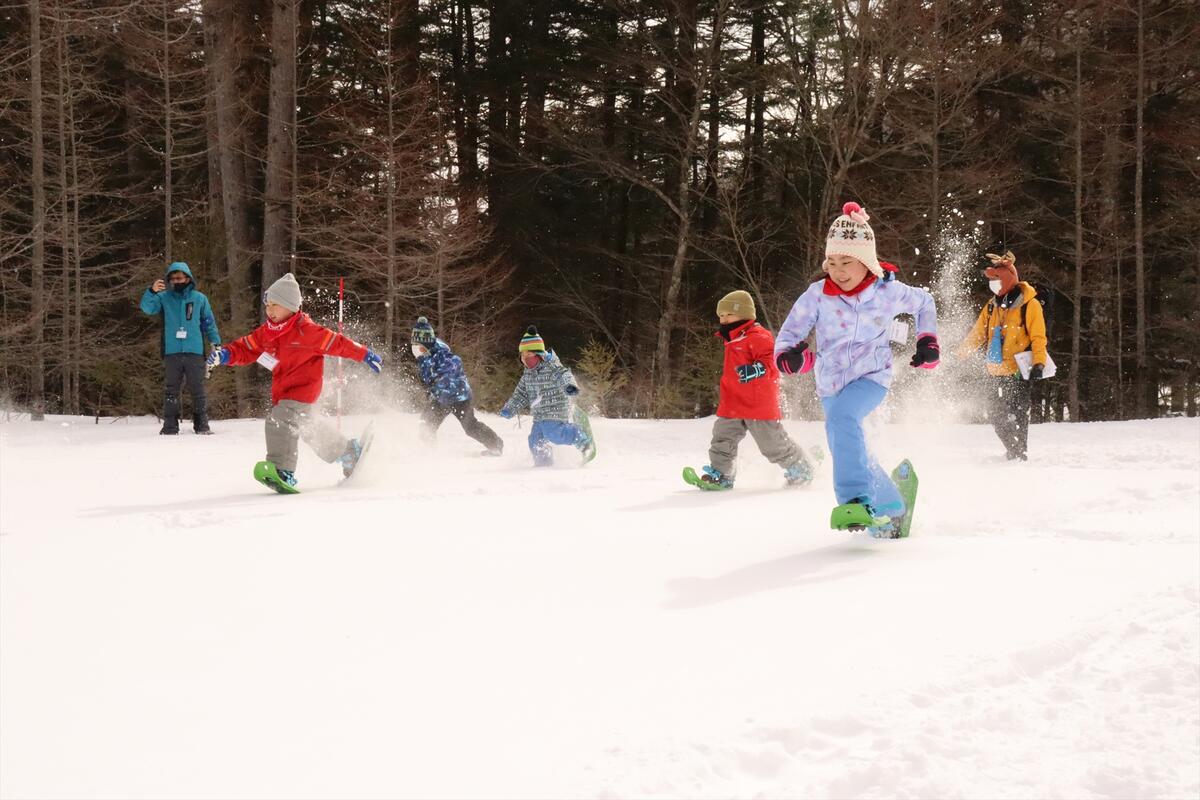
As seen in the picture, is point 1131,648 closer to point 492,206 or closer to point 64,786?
point 64,786

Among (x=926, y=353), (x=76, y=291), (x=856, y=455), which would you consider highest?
(x=76, y=291)

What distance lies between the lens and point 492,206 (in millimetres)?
24953

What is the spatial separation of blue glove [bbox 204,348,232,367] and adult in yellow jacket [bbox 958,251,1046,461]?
6.95 meters

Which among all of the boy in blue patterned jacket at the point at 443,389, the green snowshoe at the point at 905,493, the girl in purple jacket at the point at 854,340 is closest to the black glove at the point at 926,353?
the girl in purple jacket at the point at 854,340

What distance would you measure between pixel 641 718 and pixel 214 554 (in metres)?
2.82

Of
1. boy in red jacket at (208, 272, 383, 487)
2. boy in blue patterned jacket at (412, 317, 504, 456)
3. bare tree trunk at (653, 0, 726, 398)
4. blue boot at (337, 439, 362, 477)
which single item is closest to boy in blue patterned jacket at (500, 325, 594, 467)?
boy in blue patterned jacket at (412, 317, 504, 456)

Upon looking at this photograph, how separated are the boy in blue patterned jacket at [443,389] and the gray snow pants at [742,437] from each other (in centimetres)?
360

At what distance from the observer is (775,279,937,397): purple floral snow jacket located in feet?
16.7

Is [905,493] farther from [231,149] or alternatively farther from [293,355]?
[231,149]

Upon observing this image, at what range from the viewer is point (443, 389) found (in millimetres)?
10352

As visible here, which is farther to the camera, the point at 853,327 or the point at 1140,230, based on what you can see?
the point at 1140,230

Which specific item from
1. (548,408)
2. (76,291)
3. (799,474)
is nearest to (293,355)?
(548,408)

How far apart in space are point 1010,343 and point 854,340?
484 centimetres

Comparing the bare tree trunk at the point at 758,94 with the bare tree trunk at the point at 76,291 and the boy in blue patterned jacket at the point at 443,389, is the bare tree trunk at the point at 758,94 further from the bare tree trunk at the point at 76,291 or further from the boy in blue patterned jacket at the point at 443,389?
the bare tree trunk at the point at 76,291
